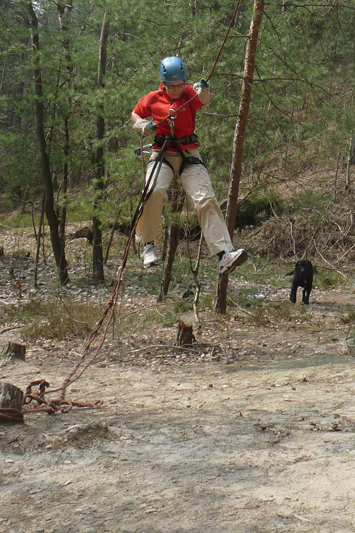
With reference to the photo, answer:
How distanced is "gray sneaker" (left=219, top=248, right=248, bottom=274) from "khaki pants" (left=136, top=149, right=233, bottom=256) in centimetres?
9

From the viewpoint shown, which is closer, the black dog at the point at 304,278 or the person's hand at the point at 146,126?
the person's hand at the point at 146,126

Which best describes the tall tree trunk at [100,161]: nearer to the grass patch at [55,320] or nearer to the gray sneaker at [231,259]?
the grass patch at [55,320]

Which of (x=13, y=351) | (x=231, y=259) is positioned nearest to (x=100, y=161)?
(x=13, y=351)

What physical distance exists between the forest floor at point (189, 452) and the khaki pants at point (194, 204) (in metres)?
1.54

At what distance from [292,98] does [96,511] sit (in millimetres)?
8219

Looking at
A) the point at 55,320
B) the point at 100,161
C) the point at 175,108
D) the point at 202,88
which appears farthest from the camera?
the point at 100,161

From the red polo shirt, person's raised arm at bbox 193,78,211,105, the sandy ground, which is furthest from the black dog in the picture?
person's raised arm at bbox 193,78,211,105

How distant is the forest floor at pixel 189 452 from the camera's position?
2977 mm

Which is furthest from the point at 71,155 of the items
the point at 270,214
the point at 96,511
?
the point at 96,511

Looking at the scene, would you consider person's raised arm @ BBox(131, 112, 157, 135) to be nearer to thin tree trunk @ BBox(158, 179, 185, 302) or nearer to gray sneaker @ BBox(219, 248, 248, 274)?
gray sneaker @ BBox(219, 248, 248, 274)

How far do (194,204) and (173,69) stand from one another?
4.21 feet

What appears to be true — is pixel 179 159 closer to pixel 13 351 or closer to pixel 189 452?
pixel 189 452

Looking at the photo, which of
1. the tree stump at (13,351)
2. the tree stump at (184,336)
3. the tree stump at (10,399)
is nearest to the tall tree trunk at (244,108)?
the tree stump at (184,336)

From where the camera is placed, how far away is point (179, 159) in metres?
5.50
